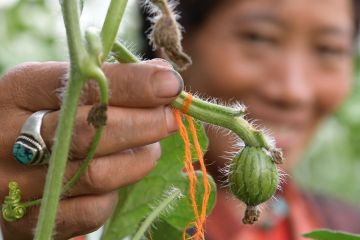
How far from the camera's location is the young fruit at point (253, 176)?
2.78 feet

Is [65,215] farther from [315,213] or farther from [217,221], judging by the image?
[315,213]

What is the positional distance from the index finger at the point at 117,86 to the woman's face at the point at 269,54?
1.68 m

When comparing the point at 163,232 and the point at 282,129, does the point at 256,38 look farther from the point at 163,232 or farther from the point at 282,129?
the point at 163,232

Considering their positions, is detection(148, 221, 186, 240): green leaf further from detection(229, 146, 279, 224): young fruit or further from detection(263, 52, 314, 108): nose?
detection(263, 52, 314, 108): nose

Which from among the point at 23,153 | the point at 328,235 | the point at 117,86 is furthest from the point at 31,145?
the point at 328,235

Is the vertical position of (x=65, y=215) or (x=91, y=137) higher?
(x=91, y=137)

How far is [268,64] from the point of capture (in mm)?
2662

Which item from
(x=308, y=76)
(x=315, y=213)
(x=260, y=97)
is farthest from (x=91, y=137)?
(x=315, y=213)

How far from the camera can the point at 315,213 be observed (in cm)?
303

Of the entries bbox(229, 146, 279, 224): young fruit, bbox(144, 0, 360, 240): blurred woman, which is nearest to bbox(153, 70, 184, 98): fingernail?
bbox(229, 146, 279, 224): young fruit

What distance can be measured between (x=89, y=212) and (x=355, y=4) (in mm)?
2279

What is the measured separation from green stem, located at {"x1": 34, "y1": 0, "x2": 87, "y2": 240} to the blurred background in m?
0.09

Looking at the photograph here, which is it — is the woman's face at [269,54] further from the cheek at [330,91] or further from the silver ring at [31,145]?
the silver ring at [31,145]

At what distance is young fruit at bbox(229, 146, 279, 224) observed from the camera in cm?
85
